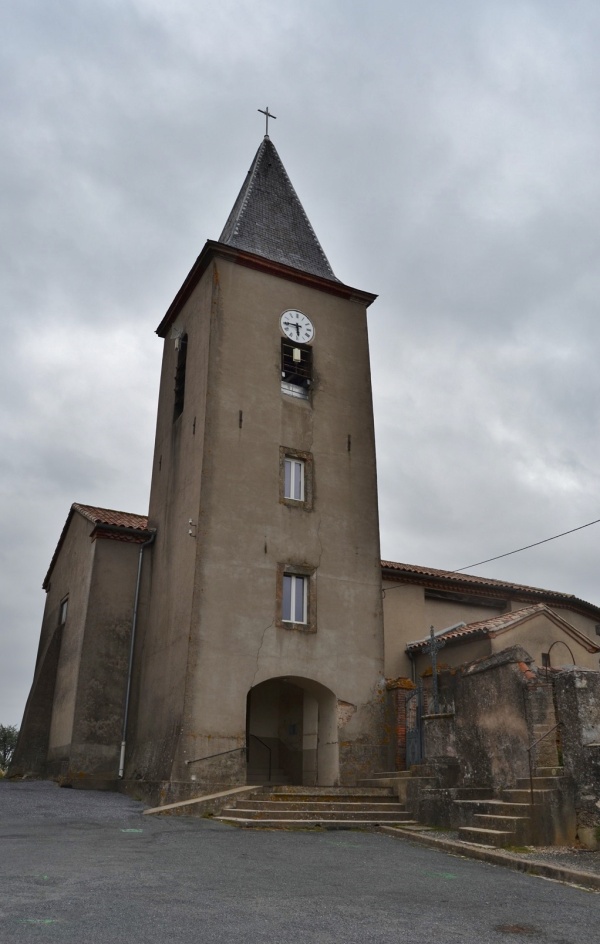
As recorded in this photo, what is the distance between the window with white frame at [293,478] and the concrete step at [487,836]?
9.99m

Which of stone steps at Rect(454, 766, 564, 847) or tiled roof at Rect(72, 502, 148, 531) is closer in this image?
stone steps at Rect(454, 766, 564, 847)

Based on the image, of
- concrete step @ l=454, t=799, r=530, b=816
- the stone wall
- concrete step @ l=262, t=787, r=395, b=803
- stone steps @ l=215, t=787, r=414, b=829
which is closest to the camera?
the stone wall

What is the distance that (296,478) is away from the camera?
20.2 meters

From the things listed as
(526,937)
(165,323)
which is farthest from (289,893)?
(165,323)

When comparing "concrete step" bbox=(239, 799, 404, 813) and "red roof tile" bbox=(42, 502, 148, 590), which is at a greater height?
"red roof tile" bbox=(42, 502, 148, 590)

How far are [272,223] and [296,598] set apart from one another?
12175 mm

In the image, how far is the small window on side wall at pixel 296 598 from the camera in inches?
726

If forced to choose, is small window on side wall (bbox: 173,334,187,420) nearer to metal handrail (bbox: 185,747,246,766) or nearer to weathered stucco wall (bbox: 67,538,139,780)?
weathered stucco wall (bbox: 67,538,139,780)

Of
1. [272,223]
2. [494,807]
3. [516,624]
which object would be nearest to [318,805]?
[494,807]

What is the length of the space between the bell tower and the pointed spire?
0.10 metres

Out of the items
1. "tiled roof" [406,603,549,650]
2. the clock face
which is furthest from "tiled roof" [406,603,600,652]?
the clock face

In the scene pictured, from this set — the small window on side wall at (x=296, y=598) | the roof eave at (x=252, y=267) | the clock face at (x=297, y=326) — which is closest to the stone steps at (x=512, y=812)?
the small window on side wall at (x=296, y=598)

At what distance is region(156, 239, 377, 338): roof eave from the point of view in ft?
69.8

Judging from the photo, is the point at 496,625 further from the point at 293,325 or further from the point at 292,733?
the point at 293,325
